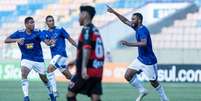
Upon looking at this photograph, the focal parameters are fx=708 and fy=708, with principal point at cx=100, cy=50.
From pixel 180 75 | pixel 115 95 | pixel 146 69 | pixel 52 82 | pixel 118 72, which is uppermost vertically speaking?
pixel 146 69

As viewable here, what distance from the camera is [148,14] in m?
40.4

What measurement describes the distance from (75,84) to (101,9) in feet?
103

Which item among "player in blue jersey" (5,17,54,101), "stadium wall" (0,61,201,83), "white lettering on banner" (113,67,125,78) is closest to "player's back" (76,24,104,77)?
"player in blue jersey" (5,17,54,101)

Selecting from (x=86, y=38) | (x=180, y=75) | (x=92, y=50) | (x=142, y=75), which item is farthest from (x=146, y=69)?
(x=180, y=75)

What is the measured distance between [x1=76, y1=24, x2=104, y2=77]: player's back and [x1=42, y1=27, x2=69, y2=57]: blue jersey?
6.27 metres

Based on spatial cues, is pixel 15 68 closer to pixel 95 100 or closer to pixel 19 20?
pixel 19 20

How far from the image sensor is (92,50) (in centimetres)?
1026

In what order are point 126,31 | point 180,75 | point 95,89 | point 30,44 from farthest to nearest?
point 126,31 < point 180,75 < point 30,44 < point 95,89

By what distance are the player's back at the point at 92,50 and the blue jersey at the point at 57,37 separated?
627cm

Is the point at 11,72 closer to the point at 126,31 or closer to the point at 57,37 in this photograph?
the point at 126,31

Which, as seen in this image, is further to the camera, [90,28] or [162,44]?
[162,44]

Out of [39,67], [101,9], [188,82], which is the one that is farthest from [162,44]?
[39,67]

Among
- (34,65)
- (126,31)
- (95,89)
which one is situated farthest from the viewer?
(126,31)

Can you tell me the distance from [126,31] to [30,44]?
22441 millimetres
